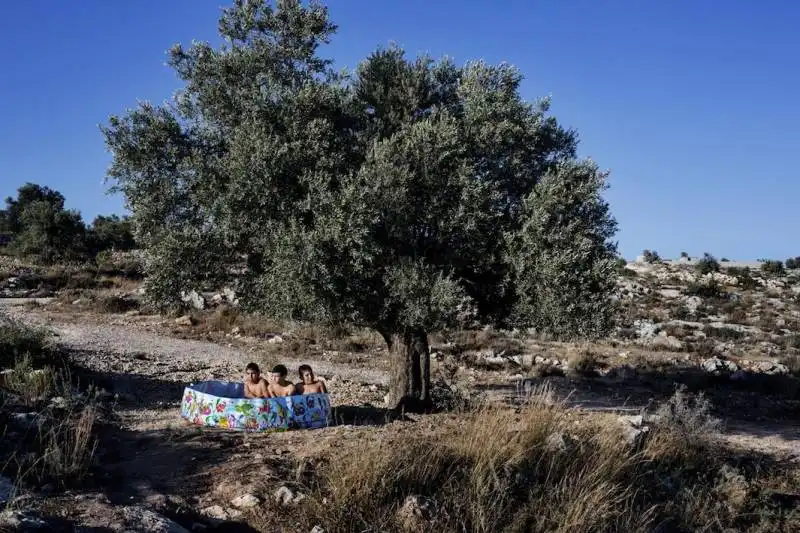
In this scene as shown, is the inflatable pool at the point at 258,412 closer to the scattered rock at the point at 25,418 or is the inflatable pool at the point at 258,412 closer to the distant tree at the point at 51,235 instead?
the scattered rock at the point at 25,418

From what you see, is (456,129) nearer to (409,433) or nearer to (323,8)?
(323,8)

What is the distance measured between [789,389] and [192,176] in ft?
60.0

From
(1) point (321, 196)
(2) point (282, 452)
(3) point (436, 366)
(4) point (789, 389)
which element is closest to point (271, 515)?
(2) point (282, 452)

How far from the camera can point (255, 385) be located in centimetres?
1207

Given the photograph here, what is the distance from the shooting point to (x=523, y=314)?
38.4ft

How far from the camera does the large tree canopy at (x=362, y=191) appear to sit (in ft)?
35.6

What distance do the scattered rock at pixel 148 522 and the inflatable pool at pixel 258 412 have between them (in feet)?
12.0

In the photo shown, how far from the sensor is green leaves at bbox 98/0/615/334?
35.6 ft

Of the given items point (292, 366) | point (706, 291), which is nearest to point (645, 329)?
point (706, 291)

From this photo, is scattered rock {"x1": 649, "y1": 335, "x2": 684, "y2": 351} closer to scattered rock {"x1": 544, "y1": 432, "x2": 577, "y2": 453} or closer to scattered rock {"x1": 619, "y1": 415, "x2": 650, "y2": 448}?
scattered rock {"x1": 619, "y1": 415, "x2": 650, "y2": 448}

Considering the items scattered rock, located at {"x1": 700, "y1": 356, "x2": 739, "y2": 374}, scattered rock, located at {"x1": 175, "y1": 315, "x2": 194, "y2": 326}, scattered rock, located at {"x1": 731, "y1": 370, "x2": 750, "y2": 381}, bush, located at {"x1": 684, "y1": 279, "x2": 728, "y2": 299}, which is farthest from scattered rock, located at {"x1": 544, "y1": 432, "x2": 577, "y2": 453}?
bush, located at {"x1": 684, "y1": 279, "x2": 728, "y2": 299}

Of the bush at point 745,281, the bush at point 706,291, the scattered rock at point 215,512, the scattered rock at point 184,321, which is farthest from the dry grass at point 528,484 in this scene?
the bush at point 745,281

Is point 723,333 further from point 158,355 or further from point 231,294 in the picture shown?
point 158,355

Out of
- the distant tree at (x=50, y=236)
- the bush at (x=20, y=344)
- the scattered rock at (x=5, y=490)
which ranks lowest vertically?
the scattered rock at (x=5, y=490)
